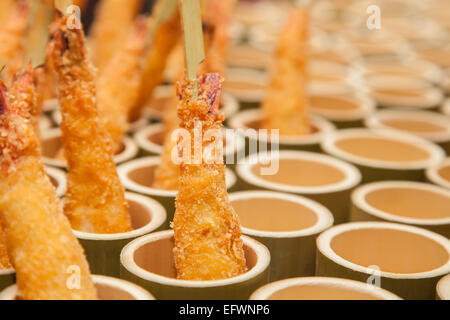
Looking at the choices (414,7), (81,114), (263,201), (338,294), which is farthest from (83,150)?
(414,7)

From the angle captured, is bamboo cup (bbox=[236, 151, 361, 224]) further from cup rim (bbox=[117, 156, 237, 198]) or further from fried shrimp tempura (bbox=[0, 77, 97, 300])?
fried shrimp tempura (bbox=[0, 77, 97, 300])

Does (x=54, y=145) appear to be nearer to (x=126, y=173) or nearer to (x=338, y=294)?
(x=126, y=173)


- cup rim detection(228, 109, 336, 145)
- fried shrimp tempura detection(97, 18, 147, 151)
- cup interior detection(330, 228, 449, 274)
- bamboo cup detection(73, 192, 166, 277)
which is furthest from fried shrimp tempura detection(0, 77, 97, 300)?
cup rim detection(228, 109, 336, 145)

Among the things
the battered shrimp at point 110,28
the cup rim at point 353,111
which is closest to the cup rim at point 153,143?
the cup rim at point 353,111

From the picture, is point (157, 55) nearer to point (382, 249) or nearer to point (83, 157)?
point (83, 157)

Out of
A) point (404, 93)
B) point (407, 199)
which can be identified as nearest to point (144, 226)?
point (407, 199)

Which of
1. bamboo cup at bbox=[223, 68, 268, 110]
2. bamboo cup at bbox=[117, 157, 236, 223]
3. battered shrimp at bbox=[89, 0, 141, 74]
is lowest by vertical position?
bamboo cup at bbox=[117, 157, 236, 223]
